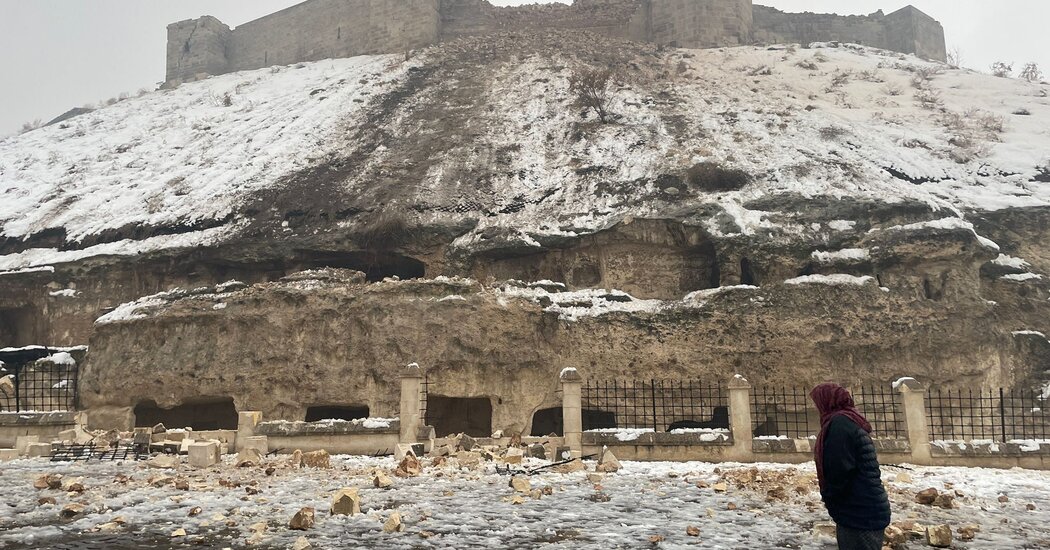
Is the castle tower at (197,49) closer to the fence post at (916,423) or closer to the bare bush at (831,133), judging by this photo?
the bare bush at (831,133)

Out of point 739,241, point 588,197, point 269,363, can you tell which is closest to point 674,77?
point 588,197

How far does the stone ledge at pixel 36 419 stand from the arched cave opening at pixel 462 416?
29.8 feet

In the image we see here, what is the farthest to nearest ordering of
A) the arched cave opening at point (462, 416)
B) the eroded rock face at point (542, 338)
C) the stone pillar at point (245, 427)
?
the arched cave opening at point (462, 416) < the eroded rock face at point (542, 338) < the stone pillar at point (245, 427)

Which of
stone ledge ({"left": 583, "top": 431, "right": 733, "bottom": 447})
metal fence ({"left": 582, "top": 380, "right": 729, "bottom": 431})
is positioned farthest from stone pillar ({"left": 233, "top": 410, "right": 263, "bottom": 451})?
metal fence ({"left": 582, "top": 380, "right": 729, "bottom": 431})

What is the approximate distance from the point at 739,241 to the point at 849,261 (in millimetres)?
3204

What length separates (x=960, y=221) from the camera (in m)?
21.2

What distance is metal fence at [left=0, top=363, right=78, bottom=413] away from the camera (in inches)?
841

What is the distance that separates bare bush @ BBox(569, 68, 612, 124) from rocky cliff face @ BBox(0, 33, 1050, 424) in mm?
626

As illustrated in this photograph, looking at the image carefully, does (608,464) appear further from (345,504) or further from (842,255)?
(842,255)

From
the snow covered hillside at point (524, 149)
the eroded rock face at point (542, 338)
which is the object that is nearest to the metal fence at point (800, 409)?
the eroded rock face at point (542, 338)

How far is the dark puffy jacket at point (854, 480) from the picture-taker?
5.16m

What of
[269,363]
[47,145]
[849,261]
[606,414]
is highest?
[47,145]

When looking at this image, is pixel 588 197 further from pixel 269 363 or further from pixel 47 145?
pixel 47 145

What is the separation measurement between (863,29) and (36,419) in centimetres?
4761
